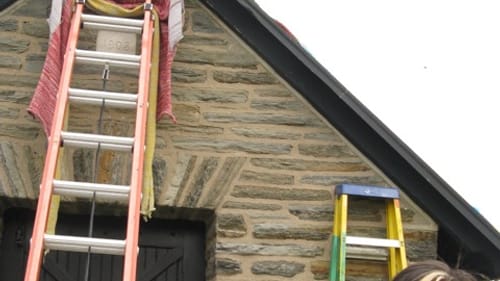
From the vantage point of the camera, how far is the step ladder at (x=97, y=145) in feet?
12.2

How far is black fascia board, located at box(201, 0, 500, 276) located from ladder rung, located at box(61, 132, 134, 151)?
1536 mm

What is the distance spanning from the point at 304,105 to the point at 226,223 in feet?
2.91

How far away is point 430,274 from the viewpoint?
232 centimetres

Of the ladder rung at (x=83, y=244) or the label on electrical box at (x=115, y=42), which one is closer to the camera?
the ladder rung at (x=83, y=244)

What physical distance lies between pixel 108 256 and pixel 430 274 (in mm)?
3390

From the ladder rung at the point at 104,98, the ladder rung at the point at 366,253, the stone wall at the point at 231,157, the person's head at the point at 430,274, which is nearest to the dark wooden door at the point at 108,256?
the stone wall at the point at 231,157

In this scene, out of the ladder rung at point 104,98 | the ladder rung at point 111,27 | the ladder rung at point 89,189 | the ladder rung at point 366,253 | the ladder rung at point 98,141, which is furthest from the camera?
the ladder rung at point 366,253

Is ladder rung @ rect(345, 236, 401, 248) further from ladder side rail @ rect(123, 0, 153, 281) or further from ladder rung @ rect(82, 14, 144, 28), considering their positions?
ladder rung @ rect(82, 14, 144, 28)

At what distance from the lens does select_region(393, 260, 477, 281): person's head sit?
2299mm

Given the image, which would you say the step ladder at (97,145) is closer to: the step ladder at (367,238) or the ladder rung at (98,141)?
the ladder rung at (98,141)

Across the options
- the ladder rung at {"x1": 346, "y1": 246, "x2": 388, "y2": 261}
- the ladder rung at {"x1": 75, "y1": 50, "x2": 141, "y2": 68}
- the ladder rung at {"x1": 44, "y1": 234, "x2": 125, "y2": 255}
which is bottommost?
the ladder rung at {"x1": 44, "y1": 234, "x2": 125, "y2": 255}

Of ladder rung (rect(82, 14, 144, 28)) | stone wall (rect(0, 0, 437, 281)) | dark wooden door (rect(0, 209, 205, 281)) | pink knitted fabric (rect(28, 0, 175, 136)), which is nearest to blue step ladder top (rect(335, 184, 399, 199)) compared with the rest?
stone wall (rect(0, 0, 437, 281))

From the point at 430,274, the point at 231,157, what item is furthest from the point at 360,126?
the point at 430,274

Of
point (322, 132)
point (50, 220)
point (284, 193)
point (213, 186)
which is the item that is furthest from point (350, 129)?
point (50, 220)
